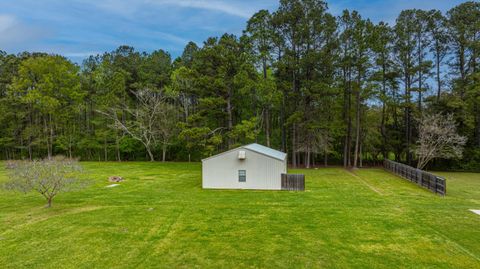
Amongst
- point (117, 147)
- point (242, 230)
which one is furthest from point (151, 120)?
point (242, 230)

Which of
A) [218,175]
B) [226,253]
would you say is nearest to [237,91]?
[218,175]

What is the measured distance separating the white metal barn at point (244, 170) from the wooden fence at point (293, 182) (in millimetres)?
284

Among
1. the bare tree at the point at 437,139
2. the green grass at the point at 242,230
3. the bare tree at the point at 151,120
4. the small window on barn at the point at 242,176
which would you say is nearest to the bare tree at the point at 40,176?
the green grass at the point at 242,230

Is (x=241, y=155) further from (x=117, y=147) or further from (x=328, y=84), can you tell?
(x=117, y=147)

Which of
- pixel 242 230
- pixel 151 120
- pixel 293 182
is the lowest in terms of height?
pixel 242 230

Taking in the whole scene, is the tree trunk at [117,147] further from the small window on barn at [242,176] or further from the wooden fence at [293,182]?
the wooden fence at [293,182]

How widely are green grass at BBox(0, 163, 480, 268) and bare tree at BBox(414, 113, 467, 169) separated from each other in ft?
26.9

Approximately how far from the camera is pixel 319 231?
9.19 metres

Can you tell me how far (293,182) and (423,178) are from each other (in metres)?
8.23

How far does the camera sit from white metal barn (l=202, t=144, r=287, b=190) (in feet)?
52.7

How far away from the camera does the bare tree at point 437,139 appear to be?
22.8 metres

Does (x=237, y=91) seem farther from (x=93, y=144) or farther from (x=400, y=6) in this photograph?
(x=93, y=144)

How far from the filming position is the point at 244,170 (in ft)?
53.6

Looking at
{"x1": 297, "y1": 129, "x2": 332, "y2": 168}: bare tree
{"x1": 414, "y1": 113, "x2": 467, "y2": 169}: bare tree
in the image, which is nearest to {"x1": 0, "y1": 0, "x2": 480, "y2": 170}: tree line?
{"x1": 297, "y1": 129, "x2": 332, "y2": 168}: bare tree
